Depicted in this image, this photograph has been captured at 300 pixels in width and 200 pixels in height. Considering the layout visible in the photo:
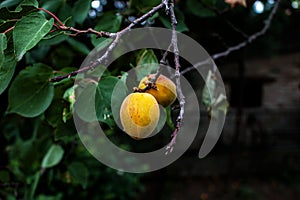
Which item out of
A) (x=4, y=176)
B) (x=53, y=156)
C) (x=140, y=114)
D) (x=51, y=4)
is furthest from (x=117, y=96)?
(x=4, y=176)

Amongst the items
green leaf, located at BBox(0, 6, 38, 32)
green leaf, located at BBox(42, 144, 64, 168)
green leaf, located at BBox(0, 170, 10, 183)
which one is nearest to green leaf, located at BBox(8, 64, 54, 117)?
green leaf, located at BBox(0, 6, 38, 32)

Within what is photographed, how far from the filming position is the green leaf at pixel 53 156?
1241mm

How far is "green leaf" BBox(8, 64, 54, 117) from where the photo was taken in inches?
34.5

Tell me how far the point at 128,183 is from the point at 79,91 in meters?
2.51

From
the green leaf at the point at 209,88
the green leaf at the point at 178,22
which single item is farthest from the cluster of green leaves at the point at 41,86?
the green leaf at the point at 209,88

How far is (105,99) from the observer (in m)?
0.76

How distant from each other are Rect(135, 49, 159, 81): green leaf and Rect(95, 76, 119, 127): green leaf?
0.07 metres

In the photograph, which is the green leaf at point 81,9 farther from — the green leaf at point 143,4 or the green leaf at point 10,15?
the green leaf at point 10,15

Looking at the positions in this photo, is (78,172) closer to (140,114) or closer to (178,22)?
(178,22)

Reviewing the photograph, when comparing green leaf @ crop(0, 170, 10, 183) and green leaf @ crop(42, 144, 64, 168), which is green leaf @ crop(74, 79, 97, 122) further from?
green leaf @ crop(0, 170, 10, 183)

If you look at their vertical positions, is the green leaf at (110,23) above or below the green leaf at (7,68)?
below

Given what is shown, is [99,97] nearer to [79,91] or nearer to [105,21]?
[79,91]

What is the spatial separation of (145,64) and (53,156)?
591 mm

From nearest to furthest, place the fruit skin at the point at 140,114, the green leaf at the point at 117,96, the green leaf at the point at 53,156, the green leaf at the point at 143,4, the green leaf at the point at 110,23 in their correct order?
1. the fruit skin at the point at 140,114
2. the green leaf at the point at 117,96
3. the green leaf at the point at 143,4
4. the green leaf at the point at 110,23
5. the green leaf at the point at 53,156
